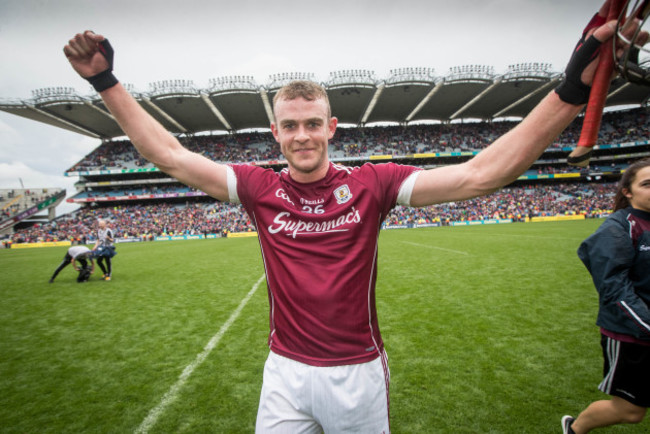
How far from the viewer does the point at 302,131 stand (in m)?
1.55

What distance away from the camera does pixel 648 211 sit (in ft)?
7.19

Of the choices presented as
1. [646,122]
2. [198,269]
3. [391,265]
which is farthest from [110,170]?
[646,122]

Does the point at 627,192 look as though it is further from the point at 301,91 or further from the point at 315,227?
the point at 301,91

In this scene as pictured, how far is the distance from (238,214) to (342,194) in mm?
39374

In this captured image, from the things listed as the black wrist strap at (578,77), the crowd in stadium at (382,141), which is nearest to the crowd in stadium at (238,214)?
the crowd in stadium at (382,141)

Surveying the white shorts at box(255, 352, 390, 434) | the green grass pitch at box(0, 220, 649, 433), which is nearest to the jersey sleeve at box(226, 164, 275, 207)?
the white shorts at box(255, 352, 390, 434)

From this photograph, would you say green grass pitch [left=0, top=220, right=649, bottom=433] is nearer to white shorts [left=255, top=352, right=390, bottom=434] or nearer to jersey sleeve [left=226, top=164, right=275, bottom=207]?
white shorts [left=255, top=352, right=390, bottom=434]

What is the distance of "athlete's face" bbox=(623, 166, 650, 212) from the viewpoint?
7.10 feet

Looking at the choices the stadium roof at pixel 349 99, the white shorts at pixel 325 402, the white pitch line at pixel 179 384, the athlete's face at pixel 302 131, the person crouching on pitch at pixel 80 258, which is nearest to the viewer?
the white shorts at pixel 325 402

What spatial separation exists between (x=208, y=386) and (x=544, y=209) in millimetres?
43554

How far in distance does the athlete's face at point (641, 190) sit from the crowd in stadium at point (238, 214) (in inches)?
1310

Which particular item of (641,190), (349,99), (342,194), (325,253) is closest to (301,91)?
(342,194)

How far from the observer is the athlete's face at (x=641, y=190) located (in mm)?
2164

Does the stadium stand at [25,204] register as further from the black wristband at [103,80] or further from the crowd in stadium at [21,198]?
the black wristband at [103,80]
